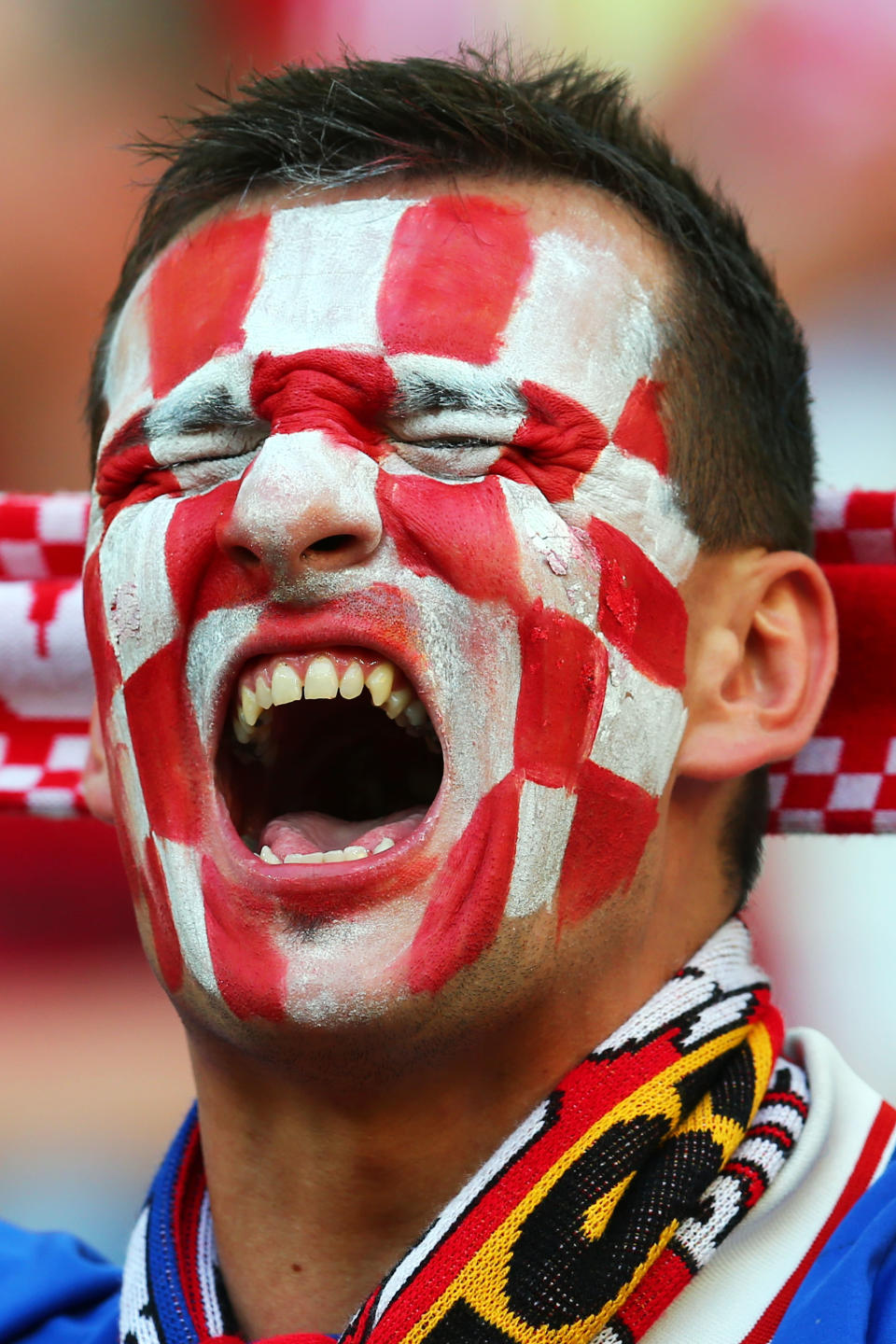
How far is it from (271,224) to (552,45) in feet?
11.3

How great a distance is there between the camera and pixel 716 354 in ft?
6.09

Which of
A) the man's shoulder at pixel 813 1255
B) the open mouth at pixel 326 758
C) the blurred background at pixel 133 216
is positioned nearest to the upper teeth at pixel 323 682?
the open mouth at pixel 326 758

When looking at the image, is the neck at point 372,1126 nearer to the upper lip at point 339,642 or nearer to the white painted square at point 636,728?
the white painted square at point 636,728

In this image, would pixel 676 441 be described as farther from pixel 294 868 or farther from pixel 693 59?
pixel 693 59

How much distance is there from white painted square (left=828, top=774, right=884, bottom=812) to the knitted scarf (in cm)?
41

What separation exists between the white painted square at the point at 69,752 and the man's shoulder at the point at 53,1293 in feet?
2.23

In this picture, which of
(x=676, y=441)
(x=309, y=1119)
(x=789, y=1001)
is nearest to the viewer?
(x=309, y=1119)

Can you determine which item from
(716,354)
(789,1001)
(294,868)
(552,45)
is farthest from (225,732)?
(552,45)

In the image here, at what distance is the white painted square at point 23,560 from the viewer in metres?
2.37

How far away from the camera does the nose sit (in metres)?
1.50

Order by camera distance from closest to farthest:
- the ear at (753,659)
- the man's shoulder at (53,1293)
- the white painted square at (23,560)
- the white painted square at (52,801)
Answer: the ear at (753,659), the man's shoulder at (53,1293), the white painted square at (52,801), the white painted square at (23,560)

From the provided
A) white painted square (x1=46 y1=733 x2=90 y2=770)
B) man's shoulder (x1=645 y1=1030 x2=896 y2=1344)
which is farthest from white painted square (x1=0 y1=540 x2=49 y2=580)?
man's shoulder (x1=645 y1=1030 x2=896 y2=1344)

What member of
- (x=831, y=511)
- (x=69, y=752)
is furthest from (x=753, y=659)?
(x=69, y=752)

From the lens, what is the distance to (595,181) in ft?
6.00
